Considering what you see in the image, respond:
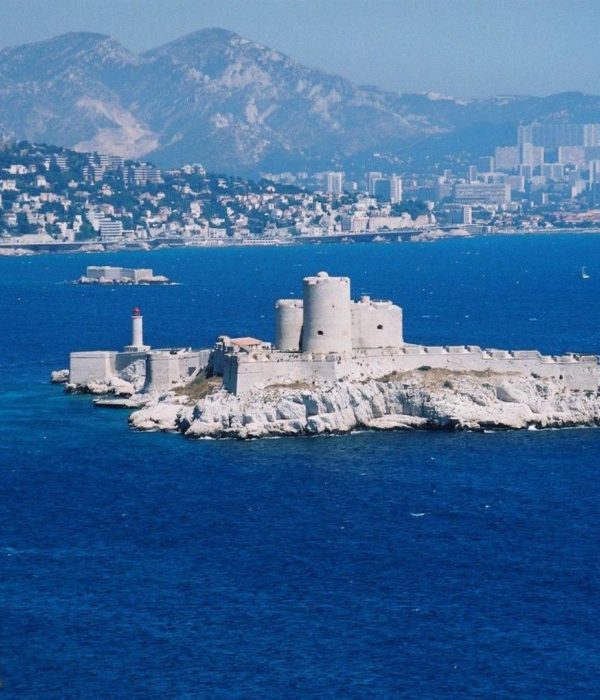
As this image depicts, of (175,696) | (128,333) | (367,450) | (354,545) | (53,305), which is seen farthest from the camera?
(53,305)

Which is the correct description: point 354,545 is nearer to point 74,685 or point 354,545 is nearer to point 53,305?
point 74,685

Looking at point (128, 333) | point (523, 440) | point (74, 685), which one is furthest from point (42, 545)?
point (128, 333)

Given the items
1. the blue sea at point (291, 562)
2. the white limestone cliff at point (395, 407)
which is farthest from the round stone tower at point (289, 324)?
the blue sea at point (291, 562)

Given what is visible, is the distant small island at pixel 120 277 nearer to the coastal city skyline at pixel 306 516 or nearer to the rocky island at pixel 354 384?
the coastal city skyline at pixel 306 516

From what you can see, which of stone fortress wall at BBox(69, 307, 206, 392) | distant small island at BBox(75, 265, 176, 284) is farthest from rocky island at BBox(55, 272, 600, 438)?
distant small island at BBox(75, 265, 176, 284)

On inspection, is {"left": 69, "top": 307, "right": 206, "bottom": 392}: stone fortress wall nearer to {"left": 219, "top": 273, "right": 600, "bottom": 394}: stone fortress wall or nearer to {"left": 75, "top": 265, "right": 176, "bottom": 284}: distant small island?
{"left": 219, "top": 273, "right": 600, "bottom": 394}: stone fortress wall

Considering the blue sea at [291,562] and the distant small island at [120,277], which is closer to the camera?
the blue sea at [291,562]

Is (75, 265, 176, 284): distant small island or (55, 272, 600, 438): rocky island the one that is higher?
(55, 272, 600, 438): rocky island
